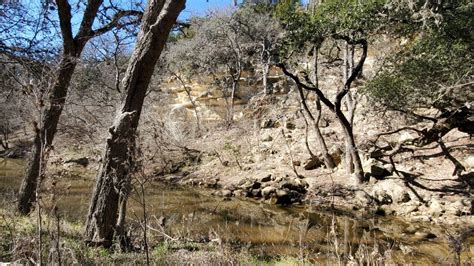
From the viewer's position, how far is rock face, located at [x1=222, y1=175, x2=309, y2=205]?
14.9m

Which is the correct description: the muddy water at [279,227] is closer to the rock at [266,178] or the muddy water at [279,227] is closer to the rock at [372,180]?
the rock at [266,178]

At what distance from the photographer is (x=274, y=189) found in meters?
15.5

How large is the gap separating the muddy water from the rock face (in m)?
0.74

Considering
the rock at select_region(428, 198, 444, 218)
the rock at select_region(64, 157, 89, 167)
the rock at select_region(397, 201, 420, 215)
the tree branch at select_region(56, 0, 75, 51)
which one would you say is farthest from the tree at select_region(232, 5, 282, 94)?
the tree branch at select_region(56, 0, 75, 51)

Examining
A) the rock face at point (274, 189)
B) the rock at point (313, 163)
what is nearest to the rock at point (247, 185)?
the rock face at point (274, 189)

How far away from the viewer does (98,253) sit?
5074mm

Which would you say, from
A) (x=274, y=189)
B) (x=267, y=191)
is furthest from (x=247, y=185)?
(x=274, y=189)

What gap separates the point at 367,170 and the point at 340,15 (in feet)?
19.2

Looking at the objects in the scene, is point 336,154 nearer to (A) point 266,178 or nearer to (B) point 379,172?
(B) point 379,172

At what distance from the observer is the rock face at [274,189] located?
14930 mm

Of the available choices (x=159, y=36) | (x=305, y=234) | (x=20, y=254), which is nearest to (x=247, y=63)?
(x=305, y=234)

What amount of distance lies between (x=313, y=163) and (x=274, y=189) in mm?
2992

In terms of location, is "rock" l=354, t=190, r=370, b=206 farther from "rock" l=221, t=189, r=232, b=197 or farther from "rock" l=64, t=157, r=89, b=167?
"rock" l=64, t=157, r=89, b=167

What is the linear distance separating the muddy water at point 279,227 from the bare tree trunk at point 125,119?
141 centimetres
